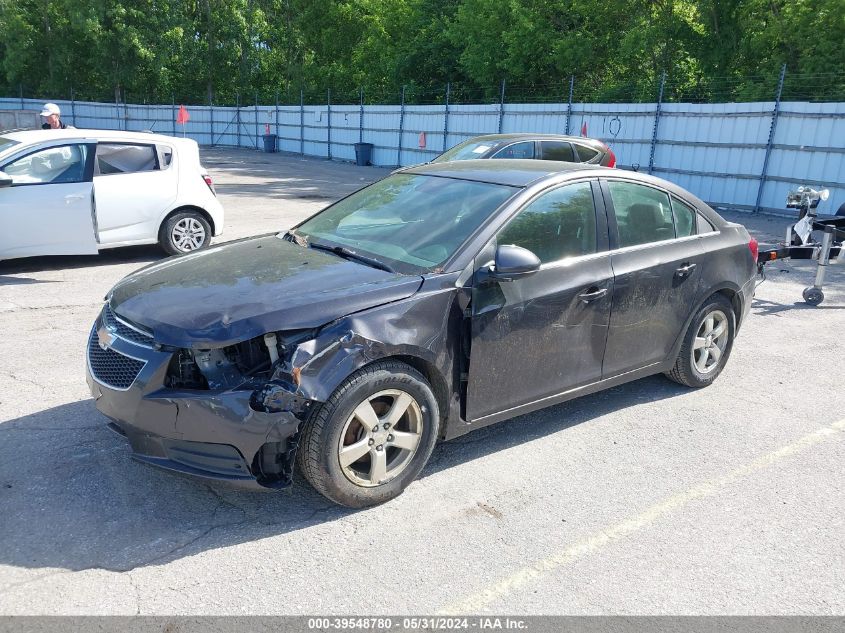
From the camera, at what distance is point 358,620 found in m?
2.82

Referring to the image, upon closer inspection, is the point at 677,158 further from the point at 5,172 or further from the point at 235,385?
the point at 235,385

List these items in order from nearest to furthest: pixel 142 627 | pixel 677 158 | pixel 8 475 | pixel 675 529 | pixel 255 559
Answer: pixel 142 627, pixel 255 559, pixel 675 529, pixel 8 475, pixel 677 158

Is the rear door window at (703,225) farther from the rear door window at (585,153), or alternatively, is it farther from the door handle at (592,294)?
the rear door window at (585,153)

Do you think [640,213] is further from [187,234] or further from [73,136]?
[73,136]

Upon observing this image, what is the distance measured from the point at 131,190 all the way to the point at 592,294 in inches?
258

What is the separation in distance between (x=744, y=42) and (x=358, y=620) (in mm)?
24130

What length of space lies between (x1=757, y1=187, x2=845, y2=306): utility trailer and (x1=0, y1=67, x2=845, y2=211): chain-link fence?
7720 millimetres

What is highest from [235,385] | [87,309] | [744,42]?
[744,42]

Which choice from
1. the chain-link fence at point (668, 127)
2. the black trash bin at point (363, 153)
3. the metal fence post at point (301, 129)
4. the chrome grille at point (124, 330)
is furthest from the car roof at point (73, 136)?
the metal fence post at point (301, 129)

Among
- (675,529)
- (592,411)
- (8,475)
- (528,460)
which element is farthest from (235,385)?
(592,411)

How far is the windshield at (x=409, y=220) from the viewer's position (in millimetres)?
3982

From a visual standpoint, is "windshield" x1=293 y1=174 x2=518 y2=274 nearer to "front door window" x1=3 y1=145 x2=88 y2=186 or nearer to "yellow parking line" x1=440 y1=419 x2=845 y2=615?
"yellow parking line" x1=440 y1=419 x2=845 y2=615

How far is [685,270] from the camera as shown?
4.82 metres

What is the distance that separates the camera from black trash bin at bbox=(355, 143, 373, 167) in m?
27.6
